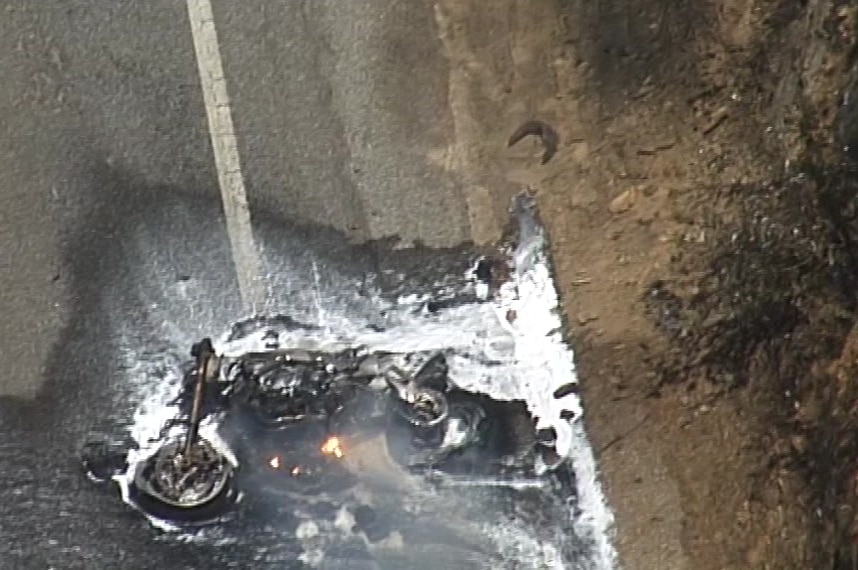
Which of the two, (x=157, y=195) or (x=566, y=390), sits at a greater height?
(x=157, y=195)

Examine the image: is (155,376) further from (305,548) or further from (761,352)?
(761,352)

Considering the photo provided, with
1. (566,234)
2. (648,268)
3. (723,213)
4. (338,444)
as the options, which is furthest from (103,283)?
(723,213)

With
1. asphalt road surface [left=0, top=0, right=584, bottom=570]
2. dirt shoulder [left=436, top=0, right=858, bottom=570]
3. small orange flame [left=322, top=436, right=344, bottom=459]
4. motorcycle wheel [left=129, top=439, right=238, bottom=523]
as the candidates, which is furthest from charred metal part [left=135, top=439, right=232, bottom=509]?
dirt shoulder [left=436, top=0, right=858, bottom=570]

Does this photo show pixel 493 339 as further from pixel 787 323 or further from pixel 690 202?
pixel 787 323

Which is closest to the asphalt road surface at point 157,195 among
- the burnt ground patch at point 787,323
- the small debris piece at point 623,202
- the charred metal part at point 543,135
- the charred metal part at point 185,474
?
the charred metal part at point 185,474

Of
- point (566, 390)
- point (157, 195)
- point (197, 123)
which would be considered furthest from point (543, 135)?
point (157, 195)

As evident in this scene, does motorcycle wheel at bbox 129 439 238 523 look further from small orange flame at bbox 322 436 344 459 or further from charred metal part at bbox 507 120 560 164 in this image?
charred metal part at bbox 507 120 560 164

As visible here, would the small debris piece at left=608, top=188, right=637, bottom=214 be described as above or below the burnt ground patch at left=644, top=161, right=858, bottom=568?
above
